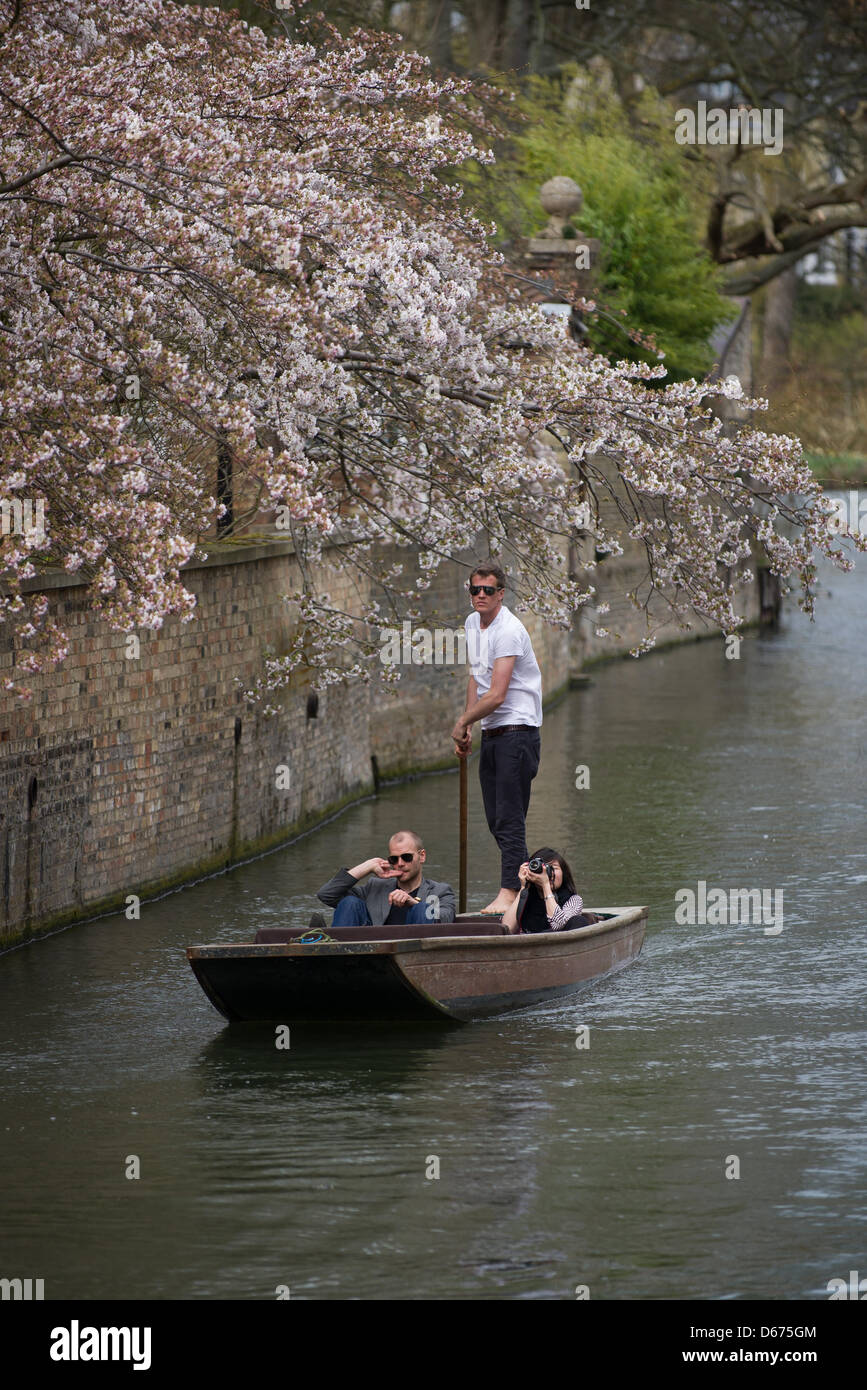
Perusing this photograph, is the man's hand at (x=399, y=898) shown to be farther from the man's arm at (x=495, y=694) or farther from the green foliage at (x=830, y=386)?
the green foliage at (x=830, y=386)

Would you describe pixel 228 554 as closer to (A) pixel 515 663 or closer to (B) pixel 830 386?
(A) pixel 515 663

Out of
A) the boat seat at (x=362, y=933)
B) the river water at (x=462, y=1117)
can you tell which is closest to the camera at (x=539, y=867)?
the river water at (x=462, y=1117)

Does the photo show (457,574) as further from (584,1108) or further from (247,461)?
(584,1108)

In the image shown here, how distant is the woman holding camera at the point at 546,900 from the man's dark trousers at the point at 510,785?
0.32 feet

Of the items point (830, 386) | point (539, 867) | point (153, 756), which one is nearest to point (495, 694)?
point (539, 867)

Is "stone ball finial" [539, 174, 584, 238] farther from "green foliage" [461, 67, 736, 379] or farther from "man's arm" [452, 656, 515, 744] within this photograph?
"man's arm" [452, 656, 515, 744]

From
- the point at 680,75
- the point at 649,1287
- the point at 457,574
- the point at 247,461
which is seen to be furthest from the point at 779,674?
the point at 649,1287

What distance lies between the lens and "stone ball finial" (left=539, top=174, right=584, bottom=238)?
24812mm

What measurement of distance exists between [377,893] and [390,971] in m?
0.84

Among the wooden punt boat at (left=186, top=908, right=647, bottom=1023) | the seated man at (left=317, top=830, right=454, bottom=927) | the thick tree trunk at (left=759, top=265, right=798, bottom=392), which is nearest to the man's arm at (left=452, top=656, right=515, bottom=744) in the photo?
the seated man at (left=317, top=830, right=454, bottom=927)

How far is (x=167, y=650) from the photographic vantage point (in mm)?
13898

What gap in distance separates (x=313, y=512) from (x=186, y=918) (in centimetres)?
357

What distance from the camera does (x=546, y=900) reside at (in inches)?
444
